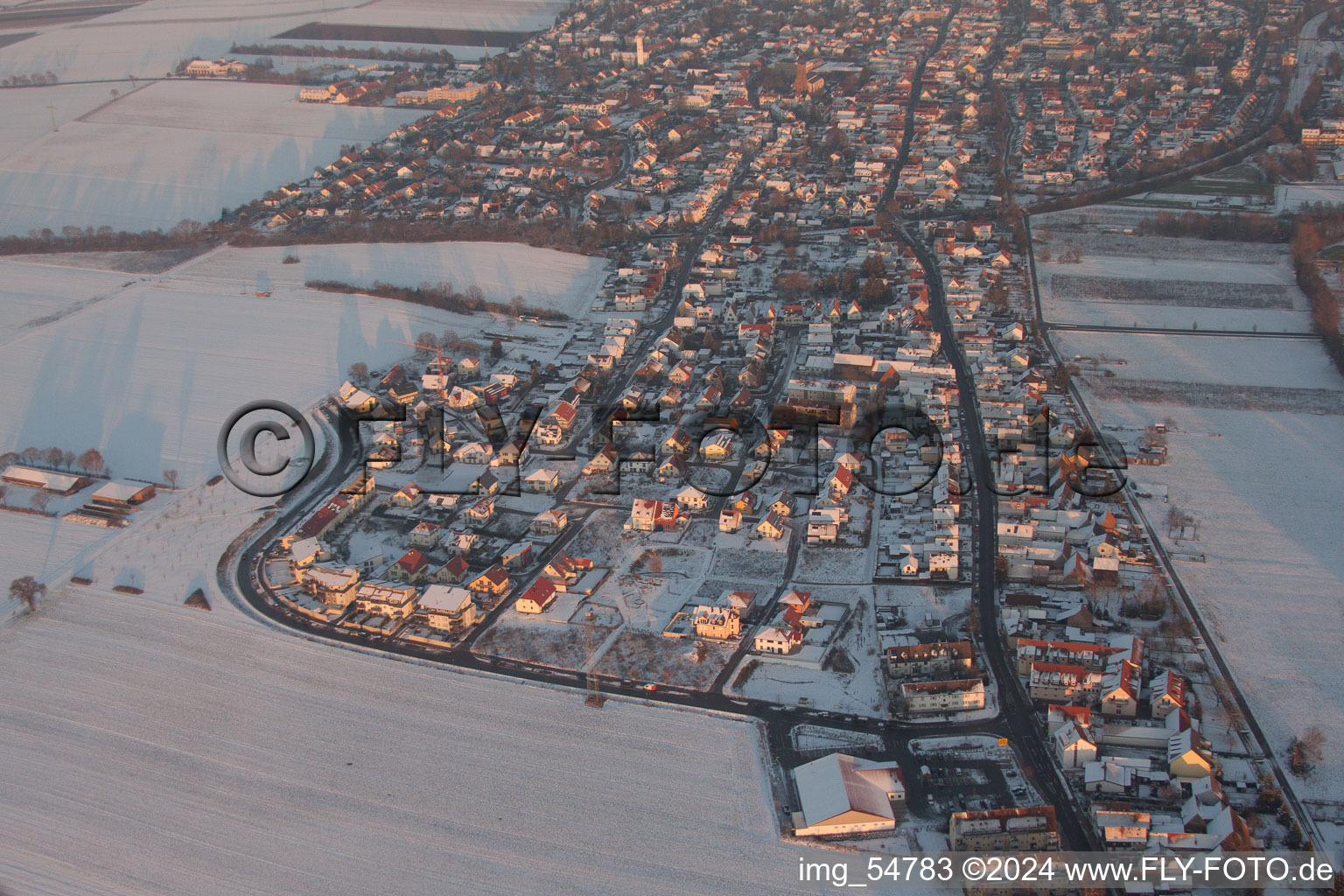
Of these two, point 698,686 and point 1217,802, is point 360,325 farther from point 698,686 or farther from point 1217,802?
point 1217,802

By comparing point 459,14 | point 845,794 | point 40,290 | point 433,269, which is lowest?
point 845,794

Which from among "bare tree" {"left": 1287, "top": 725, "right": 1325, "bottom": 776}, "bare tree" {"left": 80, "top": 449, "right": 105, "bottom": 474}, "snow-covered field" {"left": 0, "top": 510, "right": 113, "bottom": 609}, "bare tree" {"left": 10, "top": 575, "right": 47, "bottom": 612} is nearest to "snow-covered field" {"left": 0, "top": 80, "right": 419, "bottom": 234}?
"bare tree" {"left": 80, "top": 449, "right": 105, "bottom": 474}

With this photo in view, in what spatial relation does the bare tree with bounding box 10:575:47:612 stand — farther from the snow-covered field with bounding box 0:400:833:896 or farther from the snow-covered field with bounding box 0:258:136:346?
the snow-covered field with bounding box 0:258:136:346

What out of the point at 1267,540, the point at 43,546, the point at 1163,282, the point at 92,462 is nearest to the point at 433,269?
the point at 92,462

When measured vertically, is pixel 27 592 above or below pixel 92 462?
below

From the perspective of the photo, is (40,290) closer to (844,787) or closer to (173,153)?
(173,153)

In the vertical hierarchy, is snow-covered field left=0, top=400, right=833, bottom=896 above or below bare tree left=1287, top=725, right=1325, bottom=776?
below

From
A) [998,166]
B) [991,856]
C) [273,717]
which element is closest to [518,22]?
[998,166]

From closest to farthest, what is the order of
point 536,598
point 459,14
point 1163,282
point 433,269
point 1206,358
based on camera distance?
point 536,598
point 1206,358
point 1163,282
point 433,269
point 459,14
